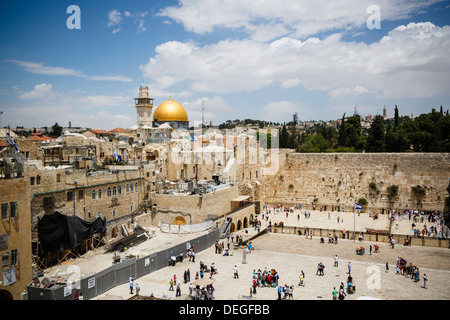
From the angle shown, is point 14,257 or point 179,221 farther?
point 179,221

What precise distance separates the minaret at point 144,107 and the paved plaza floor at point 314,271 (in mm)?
29288

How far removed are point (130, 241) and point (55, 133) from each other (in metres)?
57.0

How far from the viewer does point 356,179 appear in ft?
117

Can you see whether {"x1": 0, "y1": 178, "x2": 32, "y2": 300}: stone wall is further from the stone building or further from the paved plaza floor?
the paved plaza floor

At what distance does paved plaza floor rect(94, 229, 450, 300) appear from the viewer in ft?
51.3

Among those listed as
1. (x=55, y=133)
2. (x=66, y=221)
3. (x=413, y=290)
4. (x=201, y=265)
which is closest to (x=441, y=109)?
(x=413, y=290)

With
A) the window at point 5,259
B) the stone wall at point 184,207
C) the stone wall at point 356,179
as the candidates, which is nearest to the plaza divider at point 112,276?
the window at point 5,259

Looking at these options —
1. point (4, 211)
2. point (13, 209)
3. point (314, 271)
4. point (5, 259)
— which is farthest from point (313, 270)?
point (4, 211)

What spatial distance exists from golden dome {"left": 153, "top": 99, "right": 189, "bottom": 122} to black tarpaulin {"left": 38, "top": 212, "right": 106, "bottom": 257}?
3124cm

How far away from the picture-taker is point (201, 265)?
17.8m

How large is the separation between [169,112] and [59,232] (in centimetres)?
3323

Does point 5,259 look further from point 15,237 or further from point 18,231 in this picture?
point 18,231

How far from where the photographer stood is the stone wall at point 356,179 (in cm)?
3300

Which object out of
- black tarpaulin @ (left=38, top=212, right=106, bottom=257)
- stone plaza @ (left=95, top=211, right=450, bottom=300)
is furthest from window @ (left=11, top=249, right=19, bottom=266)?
stone plaza @ (left=95, top=211, right=450, bottom=300)
